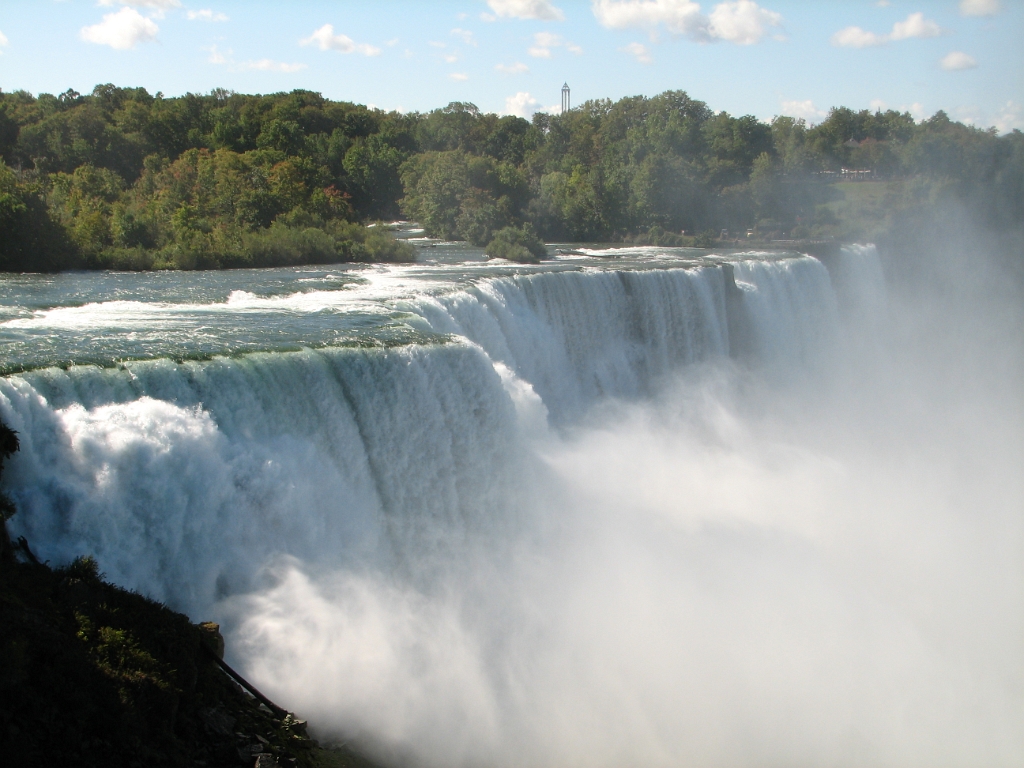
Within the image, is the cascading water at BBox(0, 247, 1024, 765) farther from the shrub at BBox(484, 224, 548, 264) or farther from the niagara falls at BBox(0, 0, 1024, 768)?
the shrub at BBox(484, 224, 548, 264)

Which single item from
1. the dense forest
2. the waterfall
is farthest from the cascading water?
the dense forest

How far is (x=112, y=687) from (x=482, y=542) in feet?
17.6

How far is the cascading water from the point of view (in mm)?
8602

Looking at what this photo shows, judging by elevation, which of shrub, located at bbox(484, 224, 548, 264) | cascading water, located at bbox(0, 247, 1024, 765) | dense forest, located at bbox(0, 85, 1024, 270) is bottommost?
cascading water, located at bbox(0, 247, 1024, 765)

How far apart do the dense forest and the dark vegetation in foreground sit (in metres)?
14.2

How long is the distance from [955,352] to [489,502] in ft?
75.6

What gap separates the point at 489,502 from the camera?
11672 millimetres

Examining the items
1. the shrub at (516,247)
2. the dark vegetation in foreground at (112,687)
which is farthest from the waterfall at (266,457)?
the shrub at (516,247)

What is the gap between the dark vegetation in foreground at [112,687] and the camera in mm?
6168

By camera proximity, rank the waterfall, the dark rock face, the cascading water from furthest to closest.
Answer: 1. the cascading water
2. the waterfall
3. the dark rock face

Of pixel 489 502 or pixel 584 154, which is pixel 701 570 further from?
pixel 584 154

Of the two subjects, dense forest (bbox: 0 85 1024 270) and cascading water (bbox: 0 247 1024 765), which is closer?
cascading water (bbox: 0 247 1024 765)

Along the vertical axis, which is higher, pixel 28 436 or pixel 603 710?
pixel 28 436

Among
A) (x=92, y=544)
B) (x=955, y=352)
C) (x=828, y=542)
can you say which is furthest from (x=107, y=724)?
(x=955, y=352)
